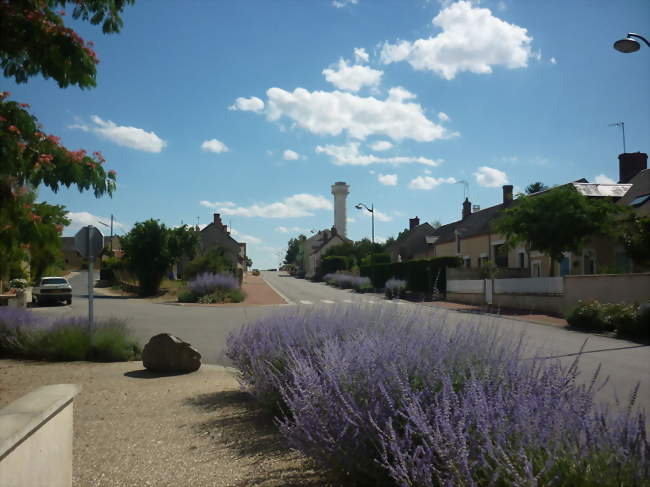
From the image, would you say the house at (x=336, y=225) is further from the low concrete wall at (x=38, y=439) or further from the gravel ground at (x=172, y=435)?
the low concrete wall at (x=38, y=439)

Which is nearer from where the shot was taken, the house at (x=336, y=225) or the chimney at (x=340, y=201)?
the house at (x=336, y=225)

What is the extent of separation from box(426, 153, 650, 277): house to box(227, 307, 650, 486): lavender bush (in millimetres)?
20809

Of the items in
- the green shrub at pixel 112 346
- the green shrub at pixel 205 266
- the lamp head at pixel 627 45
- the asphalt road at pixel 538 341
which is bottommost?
the asphalt road at pixel 538 341

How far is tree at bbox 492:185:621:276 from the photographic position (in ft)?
74.9

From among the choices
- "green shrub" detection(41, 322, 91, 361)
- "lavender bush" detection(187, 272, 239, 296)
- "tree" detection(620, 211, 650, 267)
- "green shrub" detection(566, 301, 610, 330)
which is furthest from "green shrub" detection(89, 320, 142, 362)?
"lavender bush" detection(187, 272, 239, 296)

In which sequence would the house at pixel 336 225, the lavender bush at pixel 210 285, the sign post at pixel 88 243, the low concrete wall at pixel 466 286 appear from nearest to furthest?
the sign post at pixel 88 243
the low concrete wall at pixel 466 286
the lavender bush at pixel 210 285
the house at pixel 336 225

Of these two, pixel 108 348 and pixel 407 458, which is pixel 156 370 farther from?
pixel 407 458

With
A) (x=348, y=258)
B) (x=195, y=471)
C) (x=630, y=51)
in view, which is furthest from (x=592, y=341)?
(x=348, y=258)

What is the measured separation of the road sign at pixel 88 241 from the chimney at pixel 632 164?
3209cm

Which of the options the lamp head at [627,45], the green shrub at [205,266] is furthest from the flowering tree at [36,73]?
the green shrub at [205,266]

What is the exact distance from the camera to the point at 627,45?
1095 centimetres

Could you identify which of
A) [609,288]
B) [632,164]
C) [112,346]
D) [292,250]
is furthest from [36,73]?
[292,250]

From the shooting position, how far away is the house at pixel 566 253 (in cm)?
2661

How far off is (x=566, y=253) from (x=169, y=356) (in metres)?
25.3
